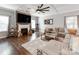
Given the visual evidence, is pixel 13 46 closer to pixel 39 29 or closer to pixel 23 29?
pixel 23 29

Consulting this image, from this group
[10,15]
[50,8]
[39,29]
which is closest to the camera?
[10,15]

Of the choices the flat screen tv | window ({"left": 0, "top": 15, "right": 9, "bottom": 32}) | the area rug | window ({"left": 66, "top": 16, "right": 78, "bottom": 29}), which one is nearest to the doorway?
window ({"left": 0, "top": 15, "right": 9, "bottom": 32})

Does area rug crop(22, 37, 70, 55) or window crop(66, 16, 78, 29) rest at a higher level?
window crop(66, 16, 78, 29)

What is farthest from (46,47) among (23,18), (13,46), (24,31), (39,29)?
(23,18)

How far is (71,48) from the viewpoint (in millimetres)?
2078

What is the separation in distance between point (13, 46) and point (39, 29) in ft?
2.81

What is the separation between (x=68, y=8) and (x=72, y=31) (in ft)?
2.05

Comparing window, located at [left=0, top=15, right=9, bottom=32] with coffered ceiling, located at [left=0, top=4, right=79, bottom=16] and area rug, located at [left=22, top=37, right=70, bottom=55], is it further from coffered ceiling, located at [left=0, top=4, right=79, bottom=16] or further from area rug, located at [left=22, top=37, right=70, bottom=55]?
area rug, located at [left=22, top=37, right=70, bottom=55]

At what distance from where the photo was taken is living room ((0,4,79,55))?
2.08 metres

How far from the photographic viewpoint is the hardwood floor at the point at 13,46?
207cm

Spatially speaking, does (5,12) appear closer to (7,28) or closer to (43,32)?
(7,28)

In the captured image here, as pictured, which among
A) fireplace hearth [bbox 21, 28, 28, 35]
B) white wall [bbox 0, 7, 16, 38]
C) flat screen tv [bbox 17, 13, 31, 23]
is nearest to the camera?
white wall [bbox 0, 7, 16, 38]

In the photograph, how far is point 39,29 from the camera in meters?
2.30
